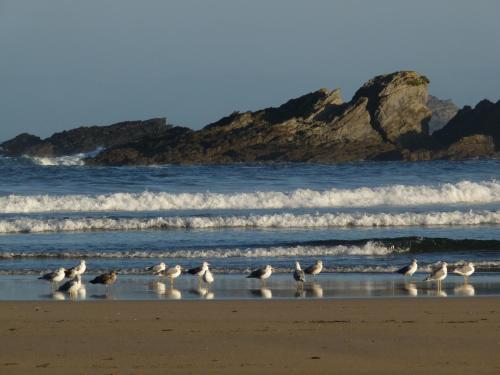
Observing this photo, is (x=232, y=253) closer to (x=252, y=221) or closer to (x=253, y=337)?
(x=252, y=221)

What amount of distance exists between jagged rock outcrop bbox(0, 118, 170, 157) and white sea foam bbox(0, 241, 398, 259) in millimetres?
48918

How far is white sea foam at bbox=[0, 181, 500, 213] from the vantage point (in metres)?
30.3

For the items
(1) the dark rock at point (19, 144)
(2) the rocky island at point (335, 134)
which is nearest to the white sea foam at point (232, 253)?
(2) the rocky island at point (335, 134)

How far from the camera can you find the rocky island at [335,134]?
188ft

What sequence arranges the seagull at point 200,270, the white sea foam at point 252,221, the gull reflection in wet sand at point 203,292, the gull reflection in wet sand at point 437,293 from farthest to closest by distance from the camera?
1. the white sea foam at point 252,221
2. the seagull at point 200,270
3. the gull reflection in wet sand at point 437,293
4. the gull reflection in wet sand at point 203,292

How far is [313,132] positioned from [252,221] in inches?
1351

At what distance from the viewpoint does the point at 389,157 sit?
5962 centimetres

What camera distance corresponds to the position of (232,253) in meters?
20.1

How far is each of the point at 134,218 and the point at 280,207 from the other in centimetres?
577

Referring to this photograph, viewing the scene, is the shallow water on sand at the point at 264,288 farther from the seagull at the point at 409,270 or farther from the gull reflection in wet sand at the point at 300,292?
the seagull at the point at 409,270

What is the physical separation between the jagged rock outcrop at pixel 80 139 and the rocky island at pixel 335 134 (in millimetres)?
9039

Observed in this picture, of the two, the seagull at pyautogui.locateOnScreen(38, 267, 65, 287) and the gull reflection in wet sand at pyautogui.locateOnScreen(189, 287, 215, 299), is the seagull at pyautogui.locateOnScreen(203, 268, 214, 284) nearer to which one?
the gull reflection in wet sand at pyautogui.locateOnScreen(189, 287, 215, 299)

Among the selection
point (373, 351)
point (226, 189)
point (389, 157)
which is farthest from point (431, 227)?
point (389, 157)

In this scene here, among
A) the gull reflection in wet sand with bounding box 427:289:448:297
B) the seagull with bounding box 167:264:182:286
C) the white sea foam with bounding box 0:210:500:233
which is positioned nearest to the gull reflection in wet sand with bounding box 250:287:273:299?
the seagull with bounding box 167:264:182:286
